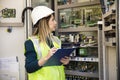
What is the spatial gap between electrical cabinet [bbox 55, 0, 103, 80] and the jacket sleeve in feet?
5.01

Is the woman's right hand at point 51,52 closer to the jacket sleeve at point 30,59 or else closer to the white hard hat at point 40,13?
the jacket sleeve at point 30,59

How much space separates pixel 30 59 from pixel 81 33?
1736mm

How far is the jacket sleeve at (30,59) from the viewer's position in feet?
7.91

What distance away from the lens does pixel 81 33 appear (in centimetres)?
407

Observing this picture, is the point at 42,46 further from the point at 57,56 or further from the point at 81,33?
the point at 81,33

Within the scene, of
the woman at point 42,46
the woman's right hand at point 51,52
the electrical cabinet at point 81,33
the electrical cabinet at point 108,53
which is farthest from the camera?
the electrical cabinet at point 81,33

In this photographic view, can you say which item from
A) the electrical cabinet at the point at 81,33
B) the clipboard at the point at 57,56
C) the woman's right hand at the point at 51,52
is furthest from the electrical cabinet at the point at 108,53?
the woman's right hand at the point at 51,52

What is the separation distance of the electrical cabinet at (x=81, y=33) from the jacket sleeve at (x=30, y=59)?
153 cm

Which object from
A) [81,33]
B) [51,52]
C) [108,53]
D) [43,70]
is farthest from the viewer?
[81,33]

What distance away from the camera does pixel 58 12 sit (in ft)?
13.9

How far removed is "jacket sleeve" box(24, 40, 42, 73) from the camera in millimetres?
2412

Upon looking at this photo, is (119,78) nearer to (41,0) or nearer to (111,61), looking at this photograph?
(111,61)

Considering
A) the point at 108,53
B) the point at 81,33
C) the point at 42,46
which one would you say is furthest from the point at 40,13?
the point at 81,33

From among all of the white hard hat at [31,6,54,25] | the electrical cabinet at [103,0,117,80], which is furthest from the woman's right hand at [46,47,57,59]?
the electrical cabinet at [103,0,117,80]
